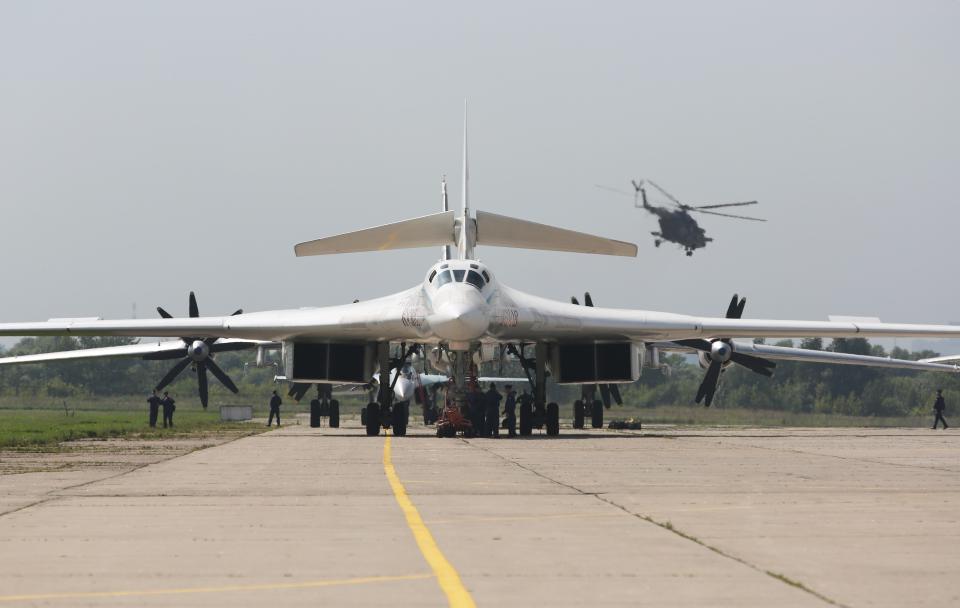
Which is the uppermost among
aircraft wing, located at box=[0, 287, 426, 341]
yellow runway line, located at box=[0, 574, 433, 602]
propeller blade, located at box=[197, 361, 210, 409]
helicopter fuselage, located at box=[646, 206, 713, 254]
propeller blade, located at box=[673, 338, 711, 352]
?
helicopter fuselage, located at box=[646, 206, 713, 254]

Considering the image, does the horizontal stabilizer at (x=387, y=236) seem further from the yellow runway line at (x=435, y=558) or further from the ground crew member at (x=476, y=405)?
the yellow runway line at (x=435, y=558)

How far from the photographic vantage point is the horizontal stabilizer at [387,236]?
23.6 m

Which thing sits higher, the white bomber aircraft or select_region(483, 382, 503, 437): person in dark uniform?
the white bomber aircraft

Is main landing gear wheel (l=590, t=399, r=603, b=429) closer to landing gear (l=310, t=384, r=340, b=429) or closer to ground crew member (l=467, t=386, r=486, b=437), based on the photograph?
landing gear (l=310, t=384, r=340, b=429)

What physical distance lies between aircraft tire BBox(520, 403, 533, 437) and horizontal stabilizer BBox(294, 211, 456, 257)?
10.9ft

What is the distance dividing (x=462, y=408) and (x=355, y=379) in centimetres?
241

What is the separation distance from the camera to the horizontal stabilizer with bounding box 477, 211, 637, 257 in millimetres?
24172

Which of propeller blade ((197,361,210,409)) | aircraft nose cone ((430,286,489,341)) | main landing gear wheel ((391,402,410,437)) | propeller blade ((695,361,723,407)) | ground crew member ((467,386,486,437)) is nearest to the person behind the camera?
aircraft nose cone ((430,286,489,341))

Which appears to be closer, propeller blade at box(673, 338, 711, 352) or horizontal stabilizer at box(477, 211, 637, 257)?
horizontal stabilizer at box(477, 211, 637, 257)

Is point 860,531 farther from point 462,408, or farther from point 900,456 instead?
point 462,408

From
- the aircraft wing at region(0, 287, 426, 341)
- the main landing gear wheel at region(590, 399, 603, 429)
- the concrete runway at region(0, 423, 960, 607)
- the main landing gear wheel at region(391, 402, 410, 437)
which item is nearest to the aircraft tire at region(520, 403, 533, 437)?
the main landing gear wheel at region(391, 402, 410, 437)

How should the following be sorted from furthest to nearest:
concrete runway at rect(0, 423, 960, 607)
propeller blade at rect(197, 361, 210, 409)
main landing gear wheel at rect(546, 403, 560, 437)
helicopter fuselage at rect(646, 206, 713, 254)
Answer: helicopter fuselage at rect(646, 206, 713, 254) < propeller blade at rect(197, 361, 210, 409) < main landing gear wheel at rect(546, 403, 560, 437) < concrete runway at rect(0, 423, 960, 607)

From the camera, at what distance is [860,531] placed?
7500 millimetres

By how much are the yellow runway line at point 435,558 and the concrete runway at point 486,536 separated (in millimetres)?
17
